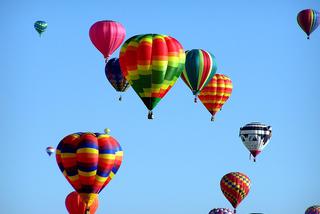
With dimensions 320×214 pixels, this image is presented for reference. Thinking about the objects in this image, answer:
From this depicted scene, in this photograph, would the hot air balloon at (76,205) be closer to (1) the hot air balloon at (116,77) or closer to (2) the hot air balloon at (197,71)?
(2) the hot air balloon at (197,71)

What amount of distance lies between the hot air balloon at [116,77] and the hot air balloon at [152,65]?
1414 cm

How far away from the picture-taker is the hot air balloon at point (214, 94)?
76625 mm

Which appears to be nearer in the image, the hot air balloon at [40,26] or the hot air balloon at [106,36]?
the hot air balloon at [106,36]

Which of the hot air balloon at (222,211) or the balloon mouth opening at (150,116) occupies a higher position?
the balloon mouth opening at (150,116)

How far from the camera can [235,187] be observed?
83500 millimetres

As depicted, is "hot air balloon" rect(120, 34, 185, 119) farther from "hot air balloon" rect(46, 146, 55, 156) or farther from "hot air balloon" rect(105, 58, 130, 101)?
"hot air balloon" rect(46, 146, 55, 156)

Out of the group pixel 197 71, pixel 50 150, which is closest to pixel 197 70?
pixel 197 71

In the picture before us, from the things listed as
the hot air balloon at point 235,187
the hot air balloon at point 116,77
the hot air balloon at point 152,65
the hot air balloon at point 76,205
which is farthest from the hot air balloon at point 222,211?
the hot air balloon at point 152,65

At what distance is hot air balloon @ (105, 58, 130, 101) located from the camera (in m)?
77.9

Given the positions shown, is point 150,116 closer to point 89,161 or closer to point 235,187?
point 89,161

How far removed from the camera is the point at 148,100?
6294cm

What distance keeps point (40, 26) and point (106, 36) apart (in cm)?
2471

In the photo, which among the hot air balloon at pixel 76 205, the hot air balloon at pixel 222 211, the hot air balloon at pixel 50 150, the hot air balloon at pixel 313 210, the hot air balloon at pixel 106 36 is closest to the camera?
the hot air balloon at pixel 76 205

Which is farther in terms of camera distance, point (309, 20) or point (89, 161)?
point (309, 20)
